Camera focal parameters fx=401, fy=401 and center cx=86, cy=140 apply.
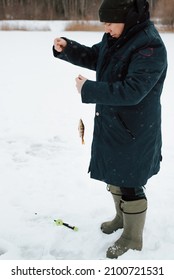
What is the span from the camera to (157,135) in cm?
271

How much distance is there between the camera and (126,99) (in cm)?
237

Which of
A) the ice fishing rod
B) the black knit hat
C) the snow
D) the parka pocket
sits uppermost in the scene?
the black knit hat

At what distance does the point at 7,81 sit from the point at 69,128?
3807 mm

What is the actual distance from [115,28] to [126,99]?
18.2 inches

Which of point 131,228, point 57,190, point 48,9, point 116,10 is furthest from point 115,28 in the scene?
point 48,9

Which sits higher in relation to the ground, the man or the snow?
the man

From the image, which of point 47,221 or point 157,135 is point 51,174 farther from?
point 157,135

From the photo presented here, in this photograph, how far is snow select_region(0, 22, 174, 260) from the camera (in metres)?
3.17

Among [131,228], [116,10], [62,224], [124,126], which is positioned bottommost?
[62,224]

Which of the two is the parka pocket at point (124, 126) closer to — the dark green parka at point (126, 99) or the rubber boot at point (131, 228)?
the dark green parka at point (126, 99)

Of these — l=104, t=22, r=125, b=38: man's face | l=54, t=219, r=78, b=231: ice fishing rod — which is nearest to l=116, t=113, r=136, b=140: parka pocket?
l=104, t=22, r=125, b=38: man's face

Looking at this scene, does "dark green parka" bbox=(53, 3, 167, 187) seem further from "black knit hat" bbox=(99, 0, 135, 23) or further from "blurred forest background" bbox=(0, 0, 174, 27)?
"blurred forest background" bbox=(0, 0, 174, 27)

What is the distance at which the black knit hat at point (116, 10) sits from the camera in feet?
7.78

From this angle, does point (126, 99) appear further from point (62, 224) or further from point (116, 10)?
point (62, 224)
